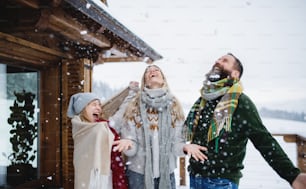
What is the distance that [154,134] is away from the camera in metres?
2.02

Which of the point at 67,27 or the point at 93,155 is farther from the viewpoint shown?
the point at 67,27

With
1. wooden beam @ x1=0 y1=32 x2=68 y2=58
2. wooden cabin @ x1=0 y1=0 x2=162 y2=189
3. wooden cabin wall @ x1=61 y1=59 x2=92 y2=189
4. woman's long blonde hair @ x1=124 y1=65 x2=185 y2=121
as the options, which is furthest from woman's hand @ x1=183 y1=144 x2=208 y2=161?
wooden cabin wall @ x1=61 y1=59 x2=92 y2=189

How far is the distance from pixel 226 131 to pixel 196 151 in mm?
205

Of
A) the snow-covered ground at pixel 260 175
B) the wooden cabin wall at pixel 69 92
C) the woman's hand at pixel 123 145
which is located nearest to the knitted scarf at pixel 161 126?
the woman's hand at pixel 123 145

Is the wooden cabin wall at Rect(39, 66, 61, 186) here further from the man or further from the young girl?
the man

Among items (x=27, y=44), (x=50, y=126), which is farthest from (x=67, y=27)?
(x=50, y=126)

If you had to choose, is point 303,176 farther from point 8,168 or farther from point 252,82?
point 252,82

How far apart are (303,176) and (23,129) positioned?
2.94m

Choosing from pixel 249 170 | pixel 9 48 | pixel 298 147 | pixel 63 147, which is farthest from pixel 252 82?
pixel 9 48

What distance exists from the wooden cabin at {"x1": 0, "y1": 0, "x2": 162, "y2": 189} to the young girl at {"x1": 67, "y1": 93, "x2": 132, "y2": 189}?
101cm

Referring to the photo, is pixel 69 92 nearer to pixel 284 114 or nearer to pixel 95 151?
pixel 95 151

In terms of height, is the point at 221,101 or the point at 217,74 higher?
the point at 217,74

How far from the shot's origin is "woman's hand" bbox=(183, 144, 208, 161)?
1.79 m

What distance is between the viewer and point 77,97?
7.06ft
